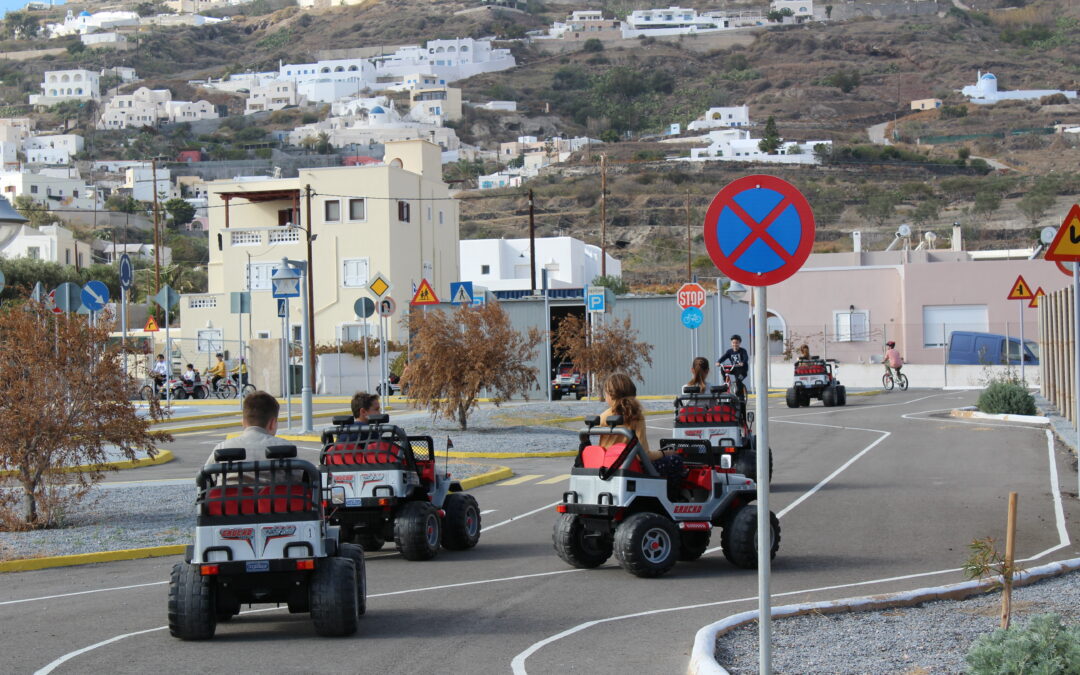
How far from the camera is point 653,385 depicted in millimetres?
43969

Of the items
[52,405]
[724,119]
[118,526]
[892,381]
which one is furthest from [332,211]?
[724,119]

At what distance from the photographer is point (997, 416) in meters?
30.7

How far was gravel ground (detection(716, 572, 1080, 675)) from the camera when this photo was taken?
768cm

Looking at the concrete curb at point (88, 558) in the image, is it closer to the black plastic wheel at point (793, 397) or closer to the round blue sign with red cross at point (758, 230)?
the round blue sign with red cross at point (758, 230)

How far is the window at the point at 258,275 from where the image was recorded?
65750mm

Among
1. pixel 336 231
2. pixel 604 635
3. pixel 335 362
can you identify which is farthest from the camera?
pixel 336 231

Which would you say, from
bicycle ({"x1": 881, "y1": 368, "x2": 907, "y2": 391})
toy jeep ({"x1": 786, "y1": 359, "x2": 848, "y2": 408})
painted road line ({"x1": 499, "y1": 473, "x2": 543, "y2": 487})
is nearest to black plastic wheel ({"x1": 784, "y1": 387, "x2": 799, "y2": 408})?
toy jeep ({"x1": 786, "y1": 359, "x2": 848, "y2": 408})

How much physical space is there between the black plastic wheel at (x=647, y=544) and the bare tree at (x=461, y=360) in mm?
15289

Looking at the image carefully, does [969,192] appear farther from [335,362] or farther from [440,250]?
[335,362]

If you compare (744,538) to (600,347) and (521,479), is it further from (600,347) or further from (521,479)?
(600,347)

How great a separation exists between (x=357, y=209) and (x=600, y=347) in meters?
33.5

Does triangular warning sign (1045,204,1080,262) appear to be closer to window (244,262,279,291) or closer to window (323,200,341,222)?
window (244,262,279,291)

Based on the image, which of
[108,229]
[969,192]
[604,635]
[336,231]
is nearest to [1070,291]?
[604,635]

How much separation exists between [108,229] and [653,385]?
109269 mm
